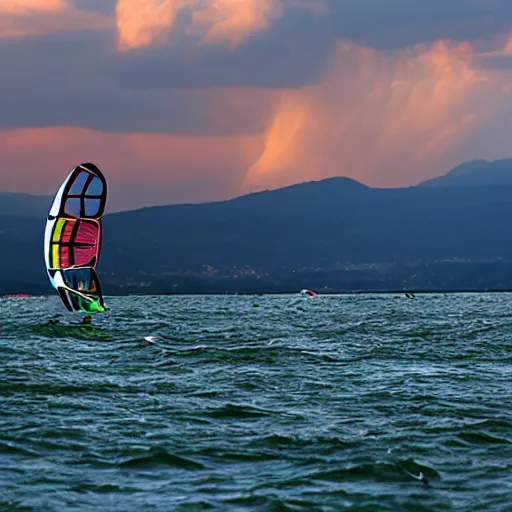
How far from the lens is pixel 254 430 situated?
70.6 feet

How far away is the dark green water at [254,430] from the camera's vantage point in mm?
16281

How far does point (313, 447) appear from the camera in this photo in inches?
778

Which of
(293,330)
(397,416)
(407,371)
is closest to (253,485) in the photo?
(397,416)

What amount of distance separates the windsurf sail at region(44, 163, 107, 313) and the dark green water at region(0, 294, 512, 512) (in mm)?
21272

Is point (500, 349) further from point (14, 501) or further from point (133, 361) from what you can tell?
point (14, 501)

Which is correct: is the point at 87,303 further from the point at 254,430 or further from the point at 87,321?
the point at 254,430

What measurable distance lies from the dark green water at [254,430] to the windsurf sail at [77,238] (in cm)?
2127

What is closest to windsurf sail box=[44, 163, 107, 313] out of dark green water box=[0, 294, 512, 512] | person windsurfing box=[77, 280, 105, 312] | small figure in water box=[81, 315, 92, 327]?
person windsurfing box=[77, 280, 105, 312]

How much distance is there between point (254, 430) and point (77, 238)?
42480 mm

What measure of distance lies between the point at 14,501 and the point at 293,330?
40.9m

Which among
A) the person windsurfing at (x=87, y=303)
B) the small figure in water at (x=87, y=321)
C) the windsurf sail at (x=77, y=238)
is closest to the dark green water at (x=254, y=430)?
the small figure in water at (x=87, y=321)

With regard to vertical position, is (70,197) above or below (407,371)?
above

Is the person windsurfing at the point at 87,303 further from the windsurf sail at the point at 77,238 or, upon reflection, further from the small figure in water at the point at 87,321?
the small figure in water at the point at 87,321

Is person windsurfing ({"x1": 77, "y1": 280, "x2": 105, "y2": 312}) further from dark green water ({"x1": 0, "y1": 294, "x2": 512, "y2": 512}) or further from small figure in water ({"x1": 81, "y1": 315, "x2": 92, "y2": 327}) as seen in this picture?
dark green water ({"x1": 0, "y1": 294, "x2": 512, "y2": 512})
